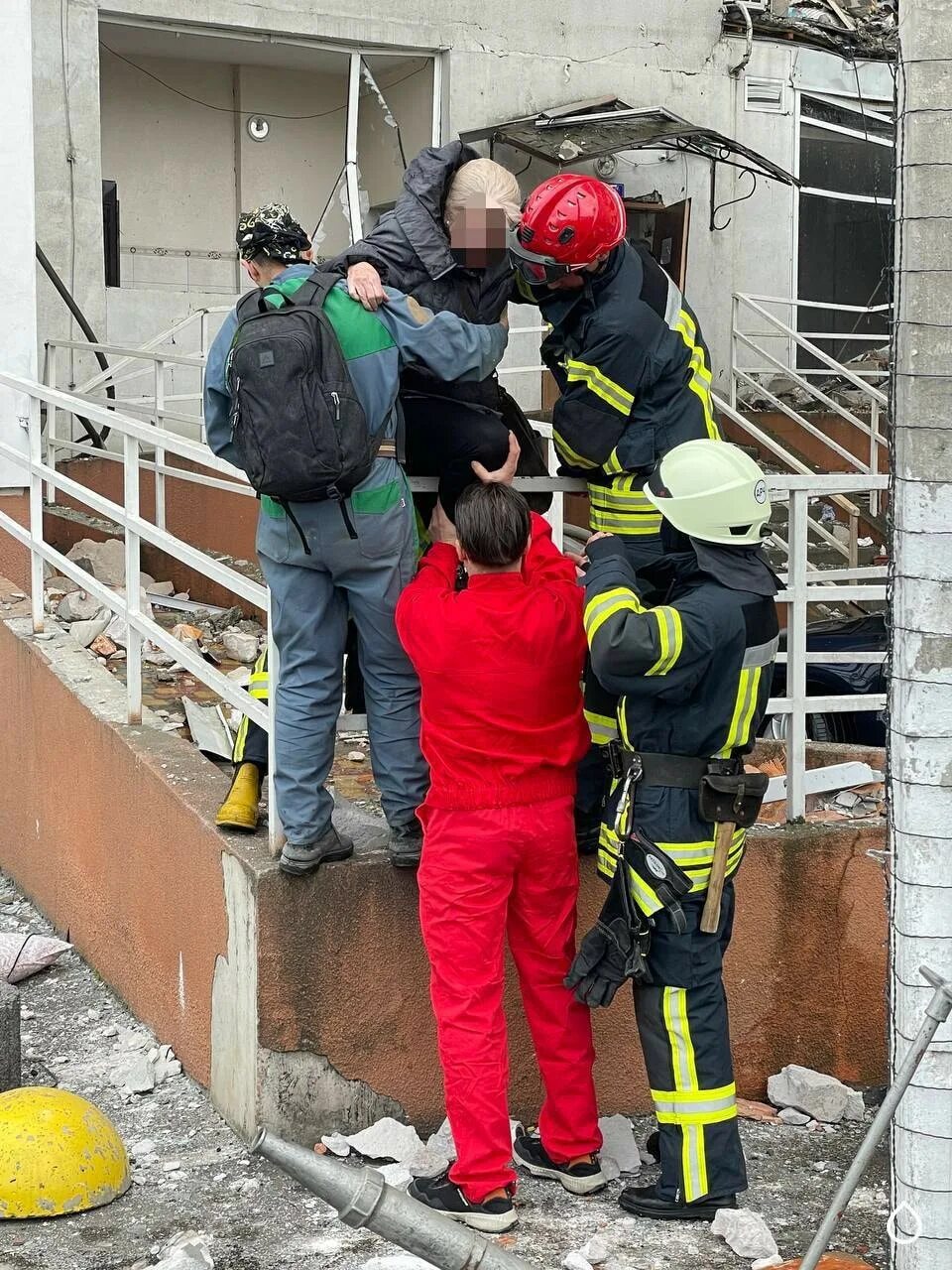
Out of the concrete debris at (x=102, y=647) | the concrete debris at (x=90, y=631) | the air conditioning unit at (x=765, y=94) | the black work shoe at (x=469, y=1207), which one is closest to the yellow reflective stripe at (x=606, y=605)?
the black work shoe at (x=469, y=1207)

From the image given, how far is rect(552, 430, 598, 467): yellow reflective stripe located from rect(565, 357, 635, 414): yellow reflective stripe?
0.15 meters

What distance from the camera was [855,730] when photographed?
6.78m

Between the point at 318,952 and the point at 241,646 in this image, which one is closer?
the point at 318,952

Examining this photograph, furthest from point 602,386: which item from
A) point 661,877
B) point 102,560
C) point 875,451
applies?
point 875,451

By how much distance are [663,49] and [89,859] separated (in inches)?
437

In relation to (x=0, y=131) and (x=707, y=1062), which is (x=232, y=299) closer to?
(x=0, y=131)

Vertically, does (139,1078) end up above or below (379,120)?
below

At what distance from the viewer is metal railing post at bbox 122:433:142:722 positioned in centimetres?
503

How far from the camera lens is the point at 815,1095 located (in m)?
4.46

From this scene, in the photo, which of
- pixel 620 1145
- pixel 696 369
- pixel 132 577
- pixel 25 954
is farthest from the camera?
pixel 25 954

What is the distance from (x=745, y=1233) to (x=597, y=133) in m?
11.1

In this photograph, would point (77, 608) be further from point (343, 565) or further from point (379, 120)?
point (379, 120)

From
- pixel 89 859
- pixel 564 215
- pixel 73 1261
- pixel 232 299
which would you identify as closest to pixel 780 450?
pixel 232 299

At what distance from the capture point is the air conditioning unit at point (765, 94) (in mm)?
14844
